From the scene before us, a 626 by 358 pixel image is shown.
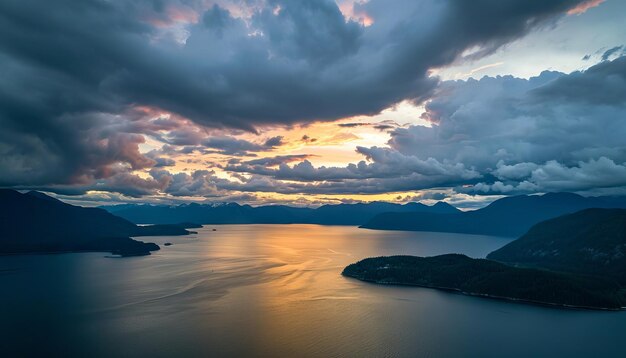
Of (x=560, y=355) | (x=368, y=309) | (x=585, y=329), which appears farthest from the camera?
(x=368, y=309)

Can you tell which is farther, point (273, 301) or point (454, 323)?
point (273, 301)

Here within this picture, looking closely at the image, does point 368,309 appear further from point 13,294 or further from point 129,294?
point 13,294

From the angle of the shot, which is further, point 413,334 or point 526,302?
point 526,302

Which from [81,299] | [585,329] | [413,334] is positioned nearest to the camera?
[413,334]

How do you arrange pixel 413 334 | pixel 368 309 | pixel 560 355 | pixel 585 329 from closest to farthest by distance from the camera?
pixel 560 355, pixel 413 334, pixel 585 329, pixel 368 309

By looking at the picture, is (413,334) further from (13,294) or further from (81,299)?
(13,294)

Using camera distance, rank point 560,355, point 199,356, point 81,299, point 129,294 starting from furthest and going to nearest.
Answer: point 129,294 → point 81,299 → point 560,355 → point 199,356

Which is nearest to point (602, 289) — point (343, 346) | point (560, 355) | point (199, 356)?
point (560, 355)

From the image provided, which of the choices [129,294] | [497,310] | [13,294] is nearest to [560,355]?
[497,310]
